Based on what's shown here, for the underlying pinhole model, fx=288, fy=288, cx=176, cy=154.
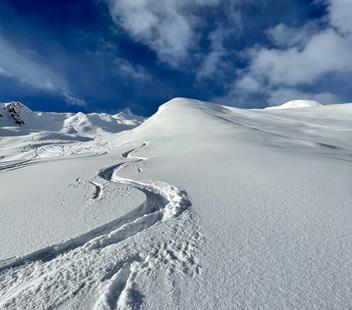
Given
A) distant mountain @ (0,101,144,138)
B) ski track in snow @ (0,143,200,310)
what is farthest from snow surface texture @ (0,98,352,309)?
distant mountain @ (0,101,144,138)

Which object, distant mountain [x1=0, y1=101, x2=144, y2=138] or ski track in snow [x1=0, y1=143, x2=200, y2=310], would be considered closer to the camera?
ski track in snow [x1=0, y1=143, x2=200, y2=310]

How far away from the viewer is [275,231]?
3.87 meters

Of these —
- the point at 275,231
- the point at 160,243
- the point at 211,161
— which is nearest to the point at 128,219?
the point at 160,243

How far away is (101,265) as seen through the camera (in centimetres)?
317

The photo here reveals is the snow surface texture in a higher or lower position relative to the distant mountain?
higher

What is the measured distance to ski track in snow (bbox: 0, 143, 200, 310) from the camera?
8.77ft

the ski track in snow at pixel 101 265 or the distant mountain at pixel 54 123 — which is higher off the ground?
the ski track in snow at pixel 101 265

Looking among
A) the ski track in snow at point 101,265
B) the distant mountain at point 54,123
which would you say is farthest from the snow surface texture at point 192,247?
the distant mountain at point 54,123

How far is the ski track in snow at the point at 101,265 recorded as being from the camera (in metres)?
2.67

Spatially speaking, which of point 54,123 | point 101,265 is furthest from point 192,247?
point 54,123

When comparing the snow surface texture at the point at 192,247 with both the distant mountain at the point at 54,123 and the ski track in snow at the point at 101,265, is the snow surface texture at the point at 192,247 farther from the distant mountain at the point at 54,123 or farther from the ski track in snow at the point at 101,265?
the distant mountain at the point at 54,123

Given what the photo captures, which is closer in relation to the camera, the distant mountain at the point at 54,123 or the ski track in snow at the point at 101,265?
the ski track in snow at the point at 101,265

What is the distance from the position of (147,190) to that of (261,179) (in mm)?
2493

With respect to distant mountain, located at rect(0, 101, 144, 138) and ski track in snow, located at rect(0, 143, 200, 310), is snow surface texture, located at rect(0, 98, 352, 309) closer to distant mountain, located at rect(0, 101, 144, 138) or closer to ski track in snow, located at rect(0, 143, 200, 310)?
ski track in snow, located at rect(0, 143, 200, 310)
